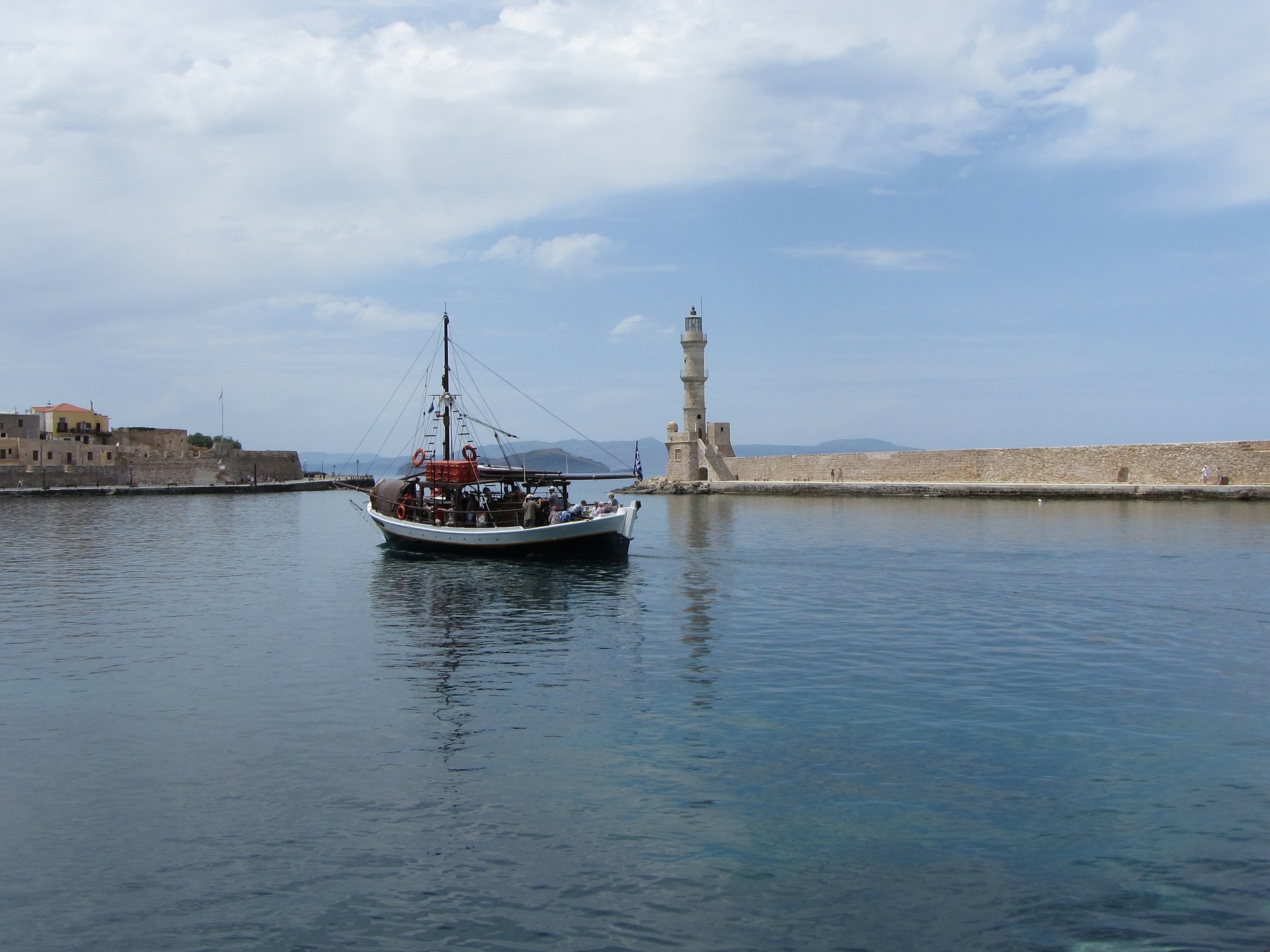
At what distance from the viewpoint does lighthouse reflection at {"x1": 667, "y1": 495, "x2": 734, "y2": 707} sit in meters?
11.3

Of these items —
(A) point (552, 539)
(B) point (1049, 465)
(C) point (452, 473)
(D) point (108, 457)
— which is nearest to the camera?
(A) point (552, 539)

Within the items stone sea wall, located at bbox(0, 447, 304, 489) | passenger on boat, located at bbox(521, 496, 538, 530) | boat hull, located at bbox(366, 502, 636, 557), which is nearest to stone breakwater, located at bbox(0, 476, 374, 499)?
stone sea wall, located at bbox(0, 447, 304, 489)

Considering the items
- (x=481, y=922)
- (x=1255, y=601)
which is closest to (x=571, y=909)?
(x=481, y=922)

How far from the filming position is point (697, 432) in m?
59.5

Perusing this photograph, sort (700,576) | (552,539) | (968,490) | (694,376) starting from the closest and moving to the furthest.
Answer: (700,576) < (552,539) < (968,490) < (694,376)

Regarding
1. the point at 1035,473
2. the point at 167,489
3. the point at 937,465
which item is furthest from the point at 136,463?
the point at 1035,473

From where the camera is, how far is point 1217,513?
30641mm

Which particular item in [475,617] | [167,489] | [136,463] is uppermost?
[136,463]

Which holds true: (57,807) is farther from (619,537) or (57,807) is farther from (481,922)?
(619,537)

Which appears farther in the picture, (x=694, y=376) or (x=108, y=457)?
(x=108, y=457)

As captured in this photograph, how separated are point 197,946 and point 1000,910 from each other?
4518 millimetres

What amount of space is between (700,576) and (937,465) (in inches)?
1186

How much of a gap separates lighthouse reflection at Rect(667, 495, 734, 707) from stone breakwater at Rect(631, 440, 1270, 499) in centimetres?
850

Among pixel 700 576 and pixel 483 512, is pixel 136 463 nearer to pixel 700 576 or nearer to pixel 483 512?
pixel 483 512
